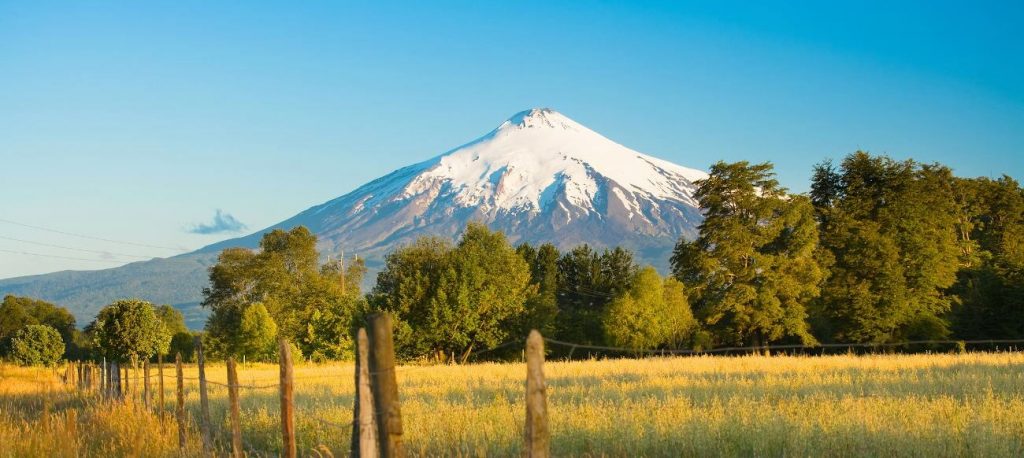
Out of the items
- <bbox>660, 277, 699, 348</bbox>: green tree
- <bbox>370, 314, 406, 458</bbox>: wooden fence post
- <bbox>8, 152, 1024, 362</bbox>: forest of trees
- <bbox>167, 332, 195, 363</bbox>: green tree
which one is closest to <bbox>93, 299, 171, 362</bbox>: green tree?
<bbox>8, 152, 1024, 362</bbox>: forest of trees

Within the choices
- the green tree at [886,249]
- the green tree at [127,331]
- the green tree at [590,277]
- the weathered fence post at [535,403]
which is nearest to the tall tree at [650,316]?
the green tree at [886,249]

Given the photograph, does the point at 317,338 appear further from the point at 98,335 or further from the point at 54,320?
the point at 54,320

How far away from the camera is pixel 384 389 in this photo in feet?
21.7

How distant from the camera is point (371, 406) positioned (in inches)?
296

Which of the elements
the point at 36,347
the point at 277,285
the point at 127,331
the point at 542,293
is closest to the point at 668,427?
the point at 127,331

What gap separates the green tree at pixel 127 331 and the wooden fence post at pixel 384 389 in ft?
157

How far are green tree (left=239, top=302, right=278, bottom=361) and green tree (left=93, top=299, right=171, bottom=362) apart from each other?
1815 centimetres

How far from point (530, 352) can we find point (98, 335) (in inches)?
2096

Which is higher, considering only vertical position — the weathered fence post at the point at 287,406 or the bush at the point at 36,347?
the bush at the point at 36,347

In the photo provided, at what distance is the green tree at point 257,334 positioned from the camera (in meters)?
70.8

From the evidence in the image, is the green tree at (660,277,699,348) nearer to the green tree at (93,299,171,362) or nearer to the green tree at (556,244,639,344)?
the green tree at (556,244,639,344)

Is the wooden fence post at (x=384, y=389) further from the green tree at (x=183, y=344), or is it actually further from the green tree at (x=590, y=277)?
the green tree at (x=183, y=344)

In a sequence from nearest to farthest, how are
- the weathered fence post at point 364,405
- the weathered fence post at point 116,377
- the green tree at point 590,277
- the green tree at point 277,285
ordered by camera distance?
the weathered fence post at point 364,405
the weathered fence post at point 116,377
the green tree at point 590,277
the green tree at point 277,285

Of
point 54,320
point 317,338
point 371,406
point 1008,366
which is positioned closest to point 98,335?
point 317,338
